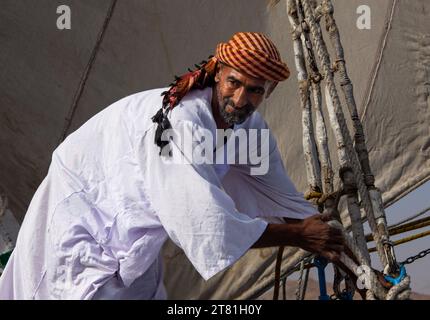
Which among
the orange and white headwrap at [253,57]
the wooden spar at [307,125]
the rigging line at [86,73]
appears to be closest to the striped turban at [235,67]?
the orange and white headwrap at [253,57]

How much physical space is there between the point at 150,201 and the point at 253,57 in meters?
0.38

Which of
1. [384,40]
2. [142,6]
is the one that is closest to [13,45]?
[142,6]

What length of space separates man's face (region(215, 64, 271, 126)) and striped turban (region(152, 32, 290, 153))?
2 centimetres

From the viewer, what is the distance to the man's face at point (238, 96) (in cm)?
227

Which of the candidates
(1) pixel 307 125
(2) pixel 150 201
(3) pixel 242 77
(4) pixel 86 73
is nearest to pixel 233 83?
(3) pixel 242 77

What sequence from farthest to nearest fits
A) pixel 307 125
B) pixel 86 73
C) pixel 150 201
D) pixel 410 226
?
1. pixel 86 73
2. pixel 410 226
3. pixel 307 125
4. pixel 150 201

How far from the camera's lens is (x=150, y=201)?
223 centimetres

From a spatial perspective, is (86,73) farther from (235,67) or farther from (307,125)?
(235,67)

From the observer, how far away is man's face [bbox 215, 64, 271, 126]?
2.27 m

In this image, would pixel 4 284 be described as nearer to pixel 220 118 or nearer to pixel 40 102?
pixel 220 118

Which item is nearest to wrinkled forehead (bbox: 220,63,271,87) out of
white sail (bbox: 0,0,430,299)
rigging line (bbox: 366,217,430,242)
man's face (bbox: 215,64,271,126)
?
man's face (bbox: 215,64,271,126)

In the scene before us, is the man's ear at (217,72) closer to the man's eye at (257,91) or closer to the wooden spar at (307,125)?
the man's eye at (257,91)

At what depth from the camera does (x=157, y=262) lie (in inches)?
94.2
